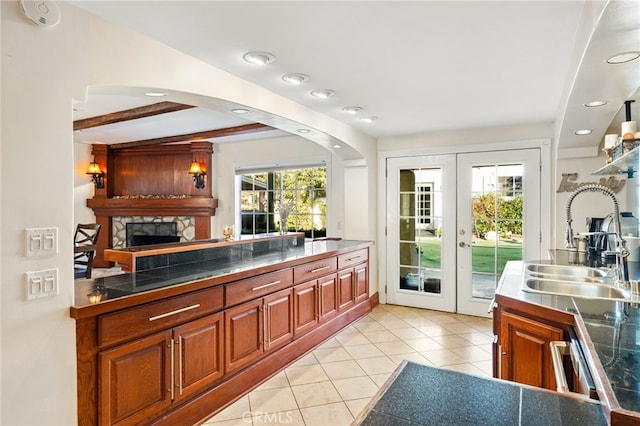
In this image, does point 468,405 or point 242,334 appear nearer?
point 468,405

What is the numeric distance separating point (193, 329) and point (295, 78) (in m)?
1.82

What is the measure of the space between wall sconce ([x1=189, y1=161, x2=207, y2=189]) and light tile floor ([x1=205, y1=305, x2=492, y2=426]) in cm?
330

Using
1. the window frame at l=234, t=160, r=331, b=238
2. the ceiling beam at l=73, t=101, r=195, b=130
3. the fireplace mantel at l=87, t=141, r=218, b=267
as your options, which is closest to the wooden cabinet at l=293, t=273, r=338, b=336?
the window frame at l=234, t=160, r=331, b=238

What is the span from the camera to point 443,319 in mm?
4230

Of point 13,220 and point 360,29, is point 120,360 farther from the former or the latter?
point 360,29

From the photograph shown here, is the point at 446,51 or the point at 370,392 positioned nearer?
the point at 446,51

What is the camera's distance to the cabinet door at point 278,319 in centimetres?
274

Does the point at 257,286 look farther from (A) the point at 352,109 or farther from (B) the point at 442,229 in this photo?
(B) the point at 442,229

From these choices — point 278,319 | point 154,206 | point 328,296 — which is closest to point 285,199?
point 328,296

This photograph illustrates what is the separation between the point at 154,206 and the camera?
5.94m

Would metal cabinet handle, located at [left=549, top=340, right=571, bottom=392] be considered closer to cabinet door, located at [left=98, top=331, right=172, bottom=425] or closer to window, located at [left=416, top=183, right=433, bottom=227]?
cabinet door, located at [left=98, top=331, right=172, bottom=425]

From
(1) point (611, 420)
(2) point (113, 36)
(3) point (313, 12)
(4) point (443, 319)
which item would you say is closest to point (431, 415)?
(1) point (611, 420)

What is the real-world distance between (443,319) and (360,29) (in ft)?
11.3

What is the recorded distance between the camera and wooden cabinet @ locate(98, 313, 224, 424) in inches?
67.6
